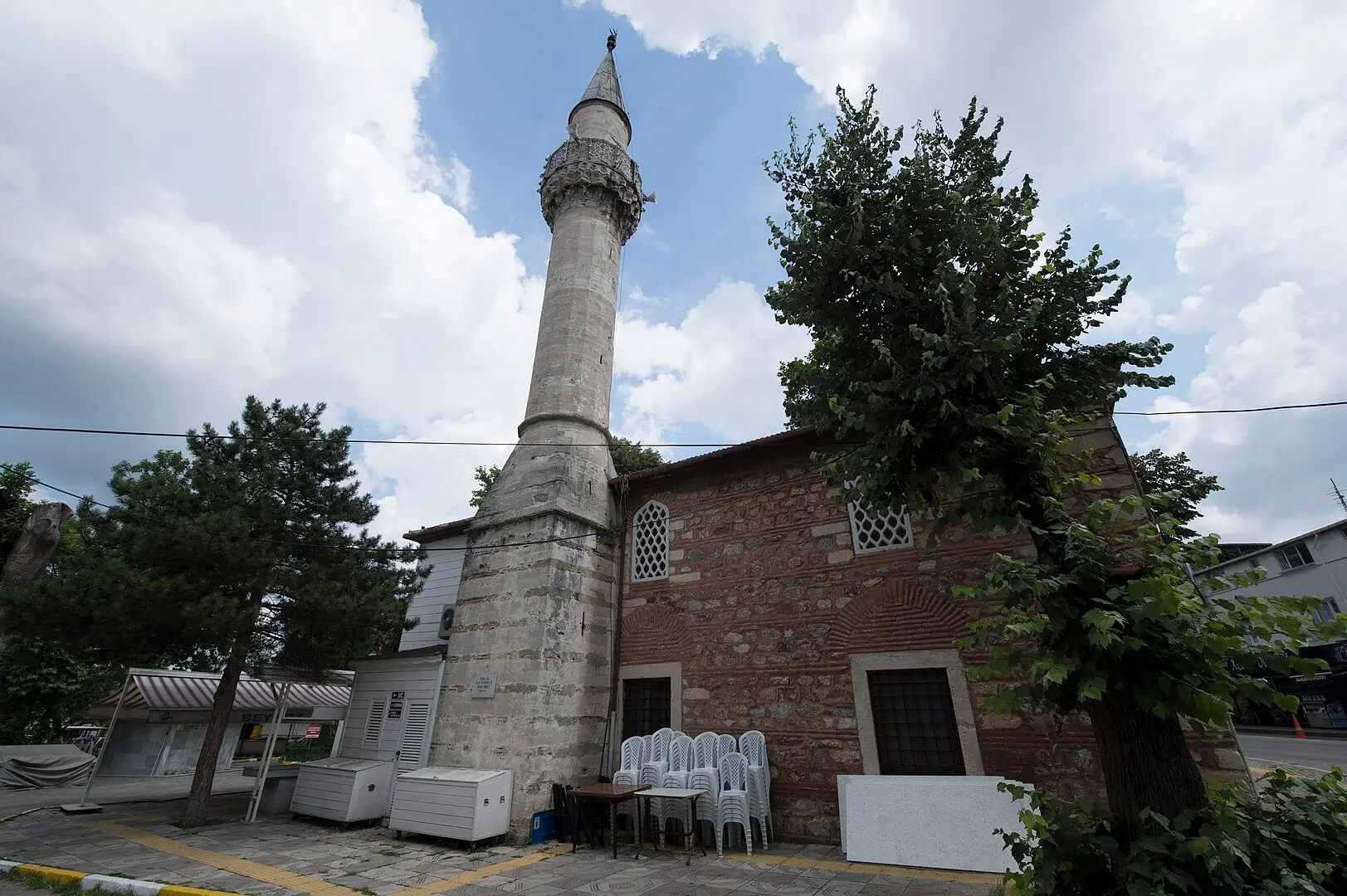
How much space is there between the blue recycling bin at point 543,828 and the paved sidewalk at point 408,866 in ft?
0.69

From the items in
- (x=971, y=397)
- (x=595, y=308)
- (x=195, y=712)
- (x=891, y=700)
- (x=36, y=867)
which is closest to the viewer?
(x=971, y=397)

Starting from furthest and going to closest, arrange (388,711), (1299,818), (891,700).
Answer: (388,711) → (891,700) → (1299,818)

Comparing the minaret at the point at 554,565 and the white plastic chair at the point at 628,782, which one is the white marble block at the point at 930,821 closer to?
the white plastic chair at the point at 628,782

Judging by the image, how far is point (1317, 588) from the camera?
19.3 metres

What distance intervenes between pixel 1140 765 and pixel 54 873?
9.14 m

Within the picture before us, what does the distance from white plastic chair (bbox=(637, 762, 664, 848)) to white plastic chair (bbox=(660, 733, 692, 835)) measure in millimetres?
46

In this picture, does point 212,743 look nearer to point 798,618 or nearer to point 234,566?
point 234,566

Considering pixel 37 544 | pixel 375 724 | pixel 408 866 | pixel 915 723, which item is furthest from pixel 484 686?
pixel 37 544

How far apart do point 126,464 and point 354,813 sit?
567cm

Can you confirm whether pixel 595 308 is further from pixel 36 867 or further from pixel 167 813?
pixel 167 813

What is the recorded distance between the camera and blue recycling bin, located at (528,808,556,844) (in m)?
6.78

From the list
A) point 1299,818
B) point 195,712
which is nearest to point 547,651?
point 1299,818

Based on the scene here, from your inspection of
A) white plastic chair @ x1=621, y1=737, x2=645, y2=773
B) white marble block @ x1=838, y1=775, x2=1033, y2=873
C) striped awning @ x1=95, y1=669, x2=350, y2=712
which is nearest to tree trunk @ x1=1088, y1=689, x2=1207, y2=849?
white marble block @ x1=838, y1=775, x2=1033, y2=873

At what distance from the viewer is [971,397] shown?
468cm
